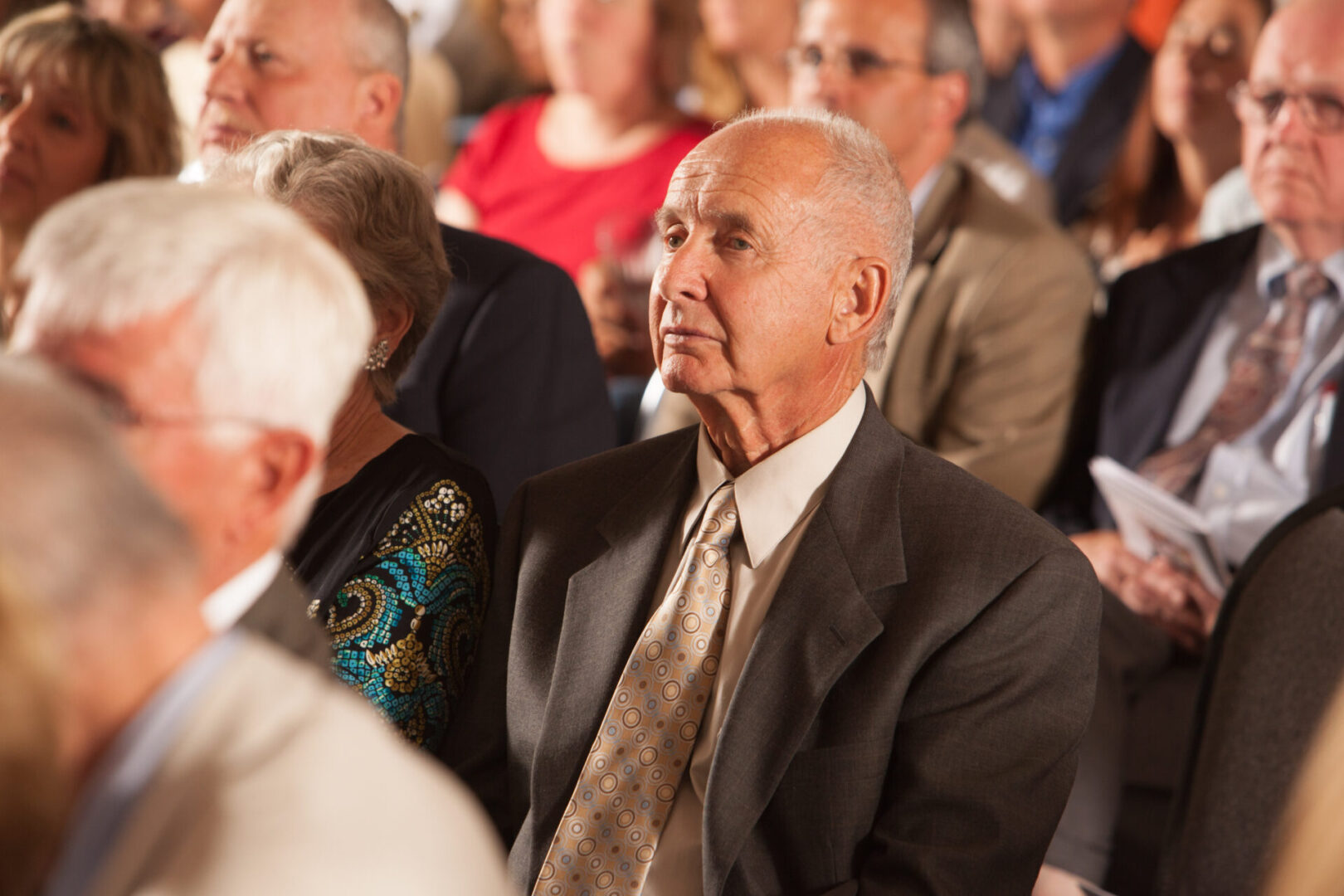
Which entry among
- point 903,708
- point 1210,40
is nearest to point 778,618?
point 903,708

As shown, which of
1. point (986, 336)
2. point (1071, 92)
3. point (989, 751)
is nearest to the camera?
point (989, 751)

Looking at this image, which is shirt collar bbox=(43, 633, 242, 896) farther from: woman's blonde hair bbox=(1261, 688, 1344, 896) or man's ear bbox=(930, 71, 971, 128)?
man's ear bbox=(930, 71, 971, 128)

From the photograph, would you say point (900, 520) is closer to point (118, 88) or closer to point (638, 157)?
point (118, 88)

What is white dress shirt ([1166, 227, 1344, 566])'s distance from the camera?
2477 mm

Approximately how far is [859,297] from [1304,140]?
4.56ft

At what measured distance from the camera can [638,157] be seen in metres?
3.55

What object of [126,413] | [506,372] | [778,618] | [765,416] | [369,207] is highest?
[126,413]

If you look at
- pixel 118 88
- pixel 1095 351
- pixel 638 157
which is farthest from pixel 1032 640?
pixel 638 157

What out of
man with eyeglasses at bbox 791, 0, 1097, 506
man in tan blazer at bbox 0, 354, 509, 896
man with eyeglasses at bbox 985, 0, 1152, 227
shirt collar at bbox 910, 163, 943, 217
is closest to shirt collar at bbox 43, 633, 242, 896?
man in tan blazer at bbox 0, 354, 509, 896

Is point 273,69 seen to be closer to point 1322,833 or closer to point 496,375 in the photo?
point 496,375

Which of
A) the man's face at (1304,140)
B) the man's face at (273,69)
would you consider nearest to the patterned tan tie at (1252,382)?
the man's face at (1304,140)

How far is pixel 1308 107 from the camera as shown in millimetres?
2578

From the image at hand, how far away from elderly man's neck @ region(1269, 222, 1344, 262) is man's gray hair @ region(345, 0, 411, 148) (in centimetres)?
162

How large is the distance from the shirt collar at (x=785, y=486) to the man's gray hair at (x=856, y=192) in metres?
0.16
